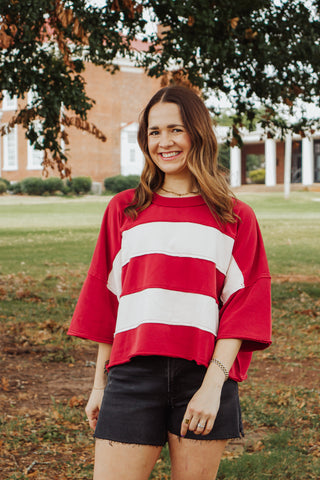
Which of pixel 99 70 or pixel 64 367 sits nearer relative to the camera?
pixel 64 367

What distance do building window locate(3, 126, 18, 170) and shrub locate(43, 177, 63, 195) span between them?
15.7 feet

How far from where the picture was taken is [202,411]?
81.8 inches

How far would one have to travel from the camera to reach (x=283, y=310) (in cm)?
937

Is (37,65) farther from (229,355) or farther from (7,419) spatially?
(229,355)

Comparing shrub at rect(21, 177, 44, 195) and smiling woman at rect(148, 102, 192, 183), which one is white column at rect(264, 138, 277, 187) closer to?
shrub at rect(21, 177, 44, 195)

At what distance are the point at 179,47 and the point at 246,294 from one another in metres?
5.95

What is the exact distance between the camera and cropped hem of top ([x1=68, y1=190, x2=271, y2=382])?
2.17m

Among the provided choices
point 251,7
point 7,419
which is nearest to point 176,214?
point 7,419

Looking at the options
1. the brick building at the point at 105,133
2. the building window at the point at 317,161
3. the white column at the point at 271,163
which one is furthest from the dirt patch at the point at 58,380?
the building window at the point at 317,161

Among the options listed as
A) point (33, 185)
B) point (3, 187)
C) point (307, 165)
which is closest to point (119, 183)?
point (33, 185)

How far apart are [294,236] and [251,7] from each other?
41.2ft

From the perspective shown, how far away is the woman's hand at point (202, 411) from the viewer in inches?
82.0

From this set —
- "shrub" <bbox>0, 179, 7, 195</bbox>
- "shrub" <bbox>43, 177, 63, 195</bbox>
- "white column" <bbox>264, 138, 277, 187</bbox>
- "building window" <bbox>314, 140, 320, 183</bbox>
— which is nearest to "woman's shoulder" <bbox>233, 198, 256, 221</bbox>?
"shrub" <bbox>43, 177, 63, 195</bbox>

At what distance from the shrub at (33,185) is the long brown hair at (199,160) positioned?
3612 cm
